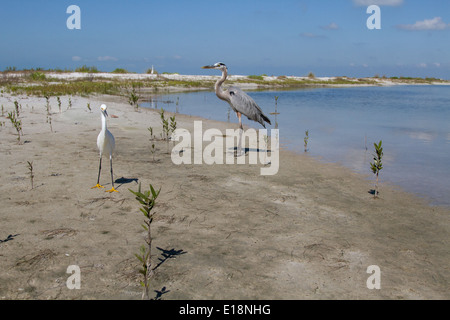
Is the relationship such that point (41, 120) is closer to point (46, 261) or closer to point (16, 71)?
point (46, 261)

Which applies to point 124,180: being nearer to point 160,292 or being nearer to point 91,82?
point 160,292

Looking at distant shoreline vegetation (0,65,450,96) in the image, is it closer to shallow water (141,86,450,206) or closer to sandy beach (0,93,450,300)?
shallow water (141,86,450,206)

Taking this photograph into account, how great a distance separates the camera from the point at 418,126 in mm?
18609

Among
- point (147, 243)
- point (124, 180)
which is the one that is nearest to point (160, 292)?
point (147, 243)

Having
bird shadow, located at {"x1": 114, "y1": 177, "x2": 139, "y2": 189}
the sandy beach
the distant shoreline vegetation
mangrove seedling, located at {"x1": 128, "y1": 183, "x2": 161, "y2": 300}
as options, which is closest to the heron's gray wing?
the sandy beach

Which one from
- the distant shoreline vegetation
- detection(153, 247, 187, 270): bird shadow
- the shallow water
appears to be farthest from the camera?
the distant shoreline vegetation

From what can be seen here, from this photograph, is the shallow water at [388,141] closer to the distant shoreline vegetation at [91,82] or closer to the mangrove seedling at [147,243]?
the mangrove seedling at [147,243]

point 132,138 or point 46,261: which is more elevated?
point 132,138

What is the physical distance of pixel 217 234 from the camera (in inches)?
207

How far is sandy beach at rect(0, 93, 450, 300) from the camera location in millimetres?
3939

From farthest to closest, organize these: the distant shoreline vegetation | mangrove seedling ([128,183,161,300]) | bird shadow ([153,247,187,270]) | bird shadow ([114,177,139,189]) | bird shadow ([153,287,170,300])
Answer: the distant shoreline vegetation
bird shadow ([114,177,139,189])
bird shadow ([153,247,187,270])
bird shadow ([153,287,170,300])
mangrove seedling ([128,183,161,300])

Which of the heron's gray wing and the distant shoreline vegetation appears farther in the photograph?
the distant shoreline vegetation

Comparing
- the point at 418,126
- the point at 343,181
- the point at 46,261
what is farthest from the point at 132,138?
Result: the point at 418,126
